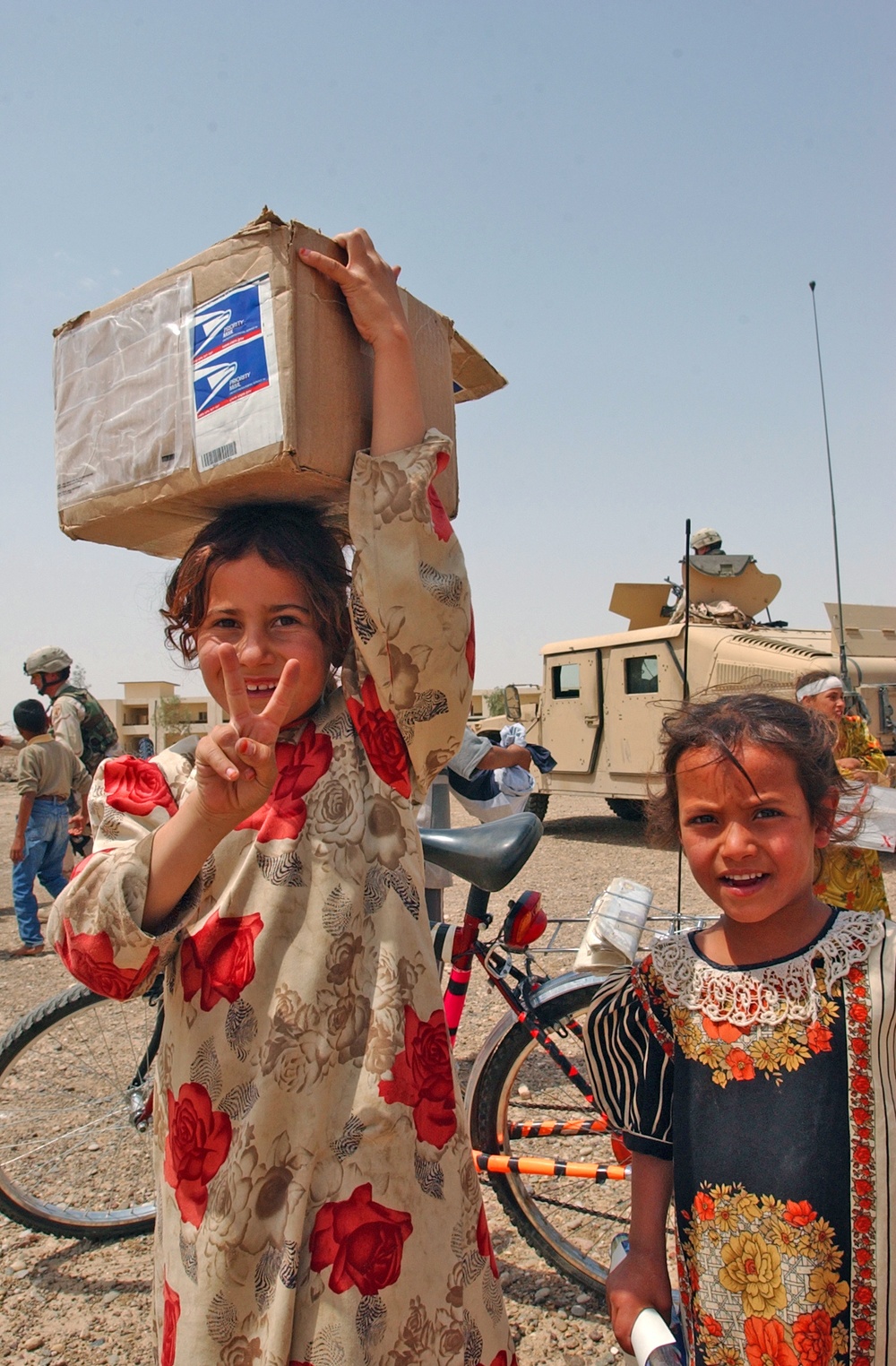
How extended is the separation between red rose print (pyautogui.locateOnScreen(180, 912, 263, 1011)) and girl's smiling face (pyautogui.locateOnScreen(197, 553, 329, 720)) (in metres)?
0.26

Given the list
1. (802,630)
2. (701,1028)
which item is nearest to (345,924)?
(701,1028)

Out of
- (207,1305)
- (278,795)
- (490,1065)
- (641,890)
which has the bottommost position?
(490,1065)

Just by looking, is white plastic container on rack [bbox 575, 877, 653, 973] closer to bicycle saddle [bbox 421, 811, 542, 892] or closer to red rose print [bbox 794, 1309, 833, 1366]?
bicycle saddle [bbox 421, 811, 542, 892]

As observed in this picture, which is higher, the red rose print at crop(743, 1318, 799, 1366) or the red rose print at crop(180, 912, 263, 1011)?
the red rose print at crop(180, 912, 263, 1011)

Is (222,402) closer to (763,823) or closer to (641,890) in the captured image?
(763,823)

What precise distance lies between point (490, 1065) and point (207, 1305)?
142 centimetres

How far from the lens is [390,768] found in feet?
3.79

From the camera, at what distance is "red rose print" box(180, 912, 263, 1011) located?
1049 mm

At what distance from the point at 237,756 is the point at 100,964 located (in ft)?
0.96

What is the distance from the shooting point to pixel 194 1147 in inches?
41.0

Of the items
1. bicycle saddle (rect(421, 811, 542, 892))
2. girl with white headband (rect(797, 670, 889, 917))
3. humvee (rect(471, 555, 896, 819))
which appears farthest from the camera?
humvee (rect(471, 555, 896, 819))

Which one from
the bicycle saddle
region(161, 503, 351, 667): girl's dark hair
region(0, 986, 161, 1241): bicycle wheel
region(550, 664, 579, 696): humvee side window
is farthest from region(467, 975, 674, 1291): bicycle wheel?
region(550, 664, 579, 696): humvee side window

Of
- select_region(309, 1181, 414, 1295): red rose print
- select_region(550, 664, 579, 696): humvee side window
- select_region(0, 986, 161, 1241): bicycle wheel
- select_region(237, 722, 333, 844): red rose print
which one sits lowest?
select_region(0, 986, 161, 1241): bicycle wheel

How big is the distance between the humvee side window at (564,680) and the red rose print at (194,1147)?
10207 mm
